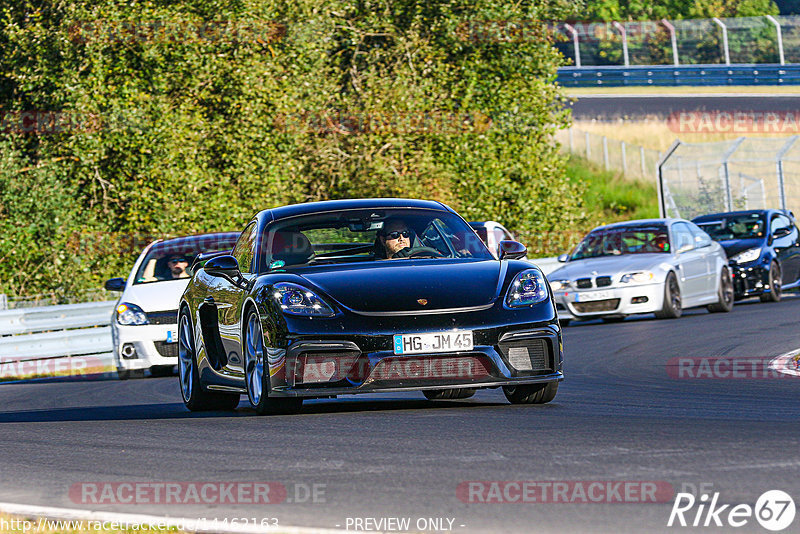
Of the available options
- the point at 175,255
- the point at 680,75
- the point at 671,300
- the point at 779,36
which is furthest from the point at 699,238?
the point at 680,75

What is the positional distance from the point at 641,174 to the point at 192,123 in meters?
22.0

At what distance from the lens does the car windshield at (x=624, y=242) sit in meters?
21.8

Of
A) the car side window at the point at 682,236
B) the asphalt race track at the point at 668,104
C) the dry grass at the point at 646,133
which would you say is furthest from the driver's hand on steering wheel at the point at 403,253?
the asphalt race track at the point at 668,104

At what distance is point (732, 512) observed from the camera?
545 cm

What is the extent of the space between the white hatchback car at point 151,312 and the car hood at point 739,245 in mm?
9844

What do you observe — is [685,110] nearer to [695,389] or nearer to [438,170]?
[438,170]

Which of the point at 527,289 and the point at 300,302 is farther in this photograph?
the point at 527,289

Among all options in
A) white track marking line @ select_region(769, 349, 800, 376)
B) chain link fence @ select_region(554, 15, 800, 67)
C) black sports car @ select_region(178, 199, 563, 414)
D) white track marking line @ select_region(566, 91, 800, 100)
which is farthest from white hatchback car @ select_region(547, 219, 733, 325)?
chain link fence @ select_region(554, 15, 800, 67)

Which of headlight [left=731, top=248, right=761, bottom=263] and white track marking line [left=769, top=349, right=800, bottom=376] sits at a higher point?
white track marking line [left=769, top=349, right=800, bottom=376]

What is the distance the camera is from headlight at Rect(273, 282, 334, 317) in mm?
8992

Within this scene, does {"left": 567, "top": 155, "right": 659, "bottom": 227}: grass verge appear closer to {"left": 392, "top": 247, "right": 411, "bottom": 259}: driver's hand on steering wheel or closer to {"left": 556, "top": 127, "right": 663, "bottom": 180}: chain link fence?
{"left": 556, "top": 127, "right": 663, "bottom": 180}: chain link fence

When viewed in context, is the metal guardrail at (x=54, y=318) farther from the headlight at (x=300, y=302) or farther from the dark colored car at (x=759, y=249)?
the headlight at (x=300, y=302)

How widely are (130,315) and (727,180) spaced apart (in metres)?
21.5

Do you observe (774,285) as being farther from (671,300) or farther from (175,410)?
(175,410)
